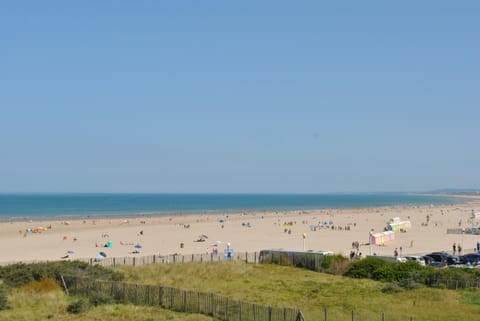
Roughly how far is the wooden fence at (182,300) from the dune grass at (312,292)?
2069mm

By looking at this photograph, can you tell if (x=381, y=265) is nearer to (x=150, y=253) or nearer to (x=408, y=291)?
(x=408, y=291)

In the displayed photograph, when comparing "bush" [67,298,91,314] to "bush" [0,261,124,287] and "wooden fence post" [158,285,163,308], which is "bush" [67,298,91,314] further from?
"bush" [0,261,124,287]

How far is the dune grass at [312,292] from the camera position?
75.5ft

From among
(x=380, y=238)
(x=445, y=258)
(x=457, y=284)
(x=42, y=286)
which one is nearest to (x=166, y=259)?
(x=42, y=286)

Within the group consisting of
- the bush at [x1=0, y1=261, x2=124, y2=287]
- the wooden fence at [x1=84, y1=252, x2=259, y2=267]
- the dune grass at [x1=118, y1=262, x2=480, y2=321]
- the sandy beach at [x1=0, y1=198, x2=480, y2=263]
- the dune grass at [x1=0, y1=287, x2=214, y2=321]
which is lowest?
the sandy beach at [x1=0, y1=198, x2=480, y2=263]

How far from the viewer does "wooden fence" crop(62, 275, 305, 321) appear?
66.5 ft

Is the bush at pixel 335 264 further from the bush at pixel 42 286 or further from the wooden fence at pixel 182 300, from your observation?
the bush at pixel 42 286

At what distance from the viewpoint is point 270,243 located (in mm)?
62250

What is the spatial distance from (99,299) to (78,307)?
170 cm

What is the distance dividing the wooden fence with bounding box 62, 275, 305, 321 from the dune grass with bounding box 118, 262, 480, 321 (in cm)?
207

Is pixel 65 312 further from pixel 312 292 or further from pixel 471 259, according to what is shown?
pixel 471 259

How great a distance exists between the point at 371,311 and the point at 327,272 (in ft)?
43.5

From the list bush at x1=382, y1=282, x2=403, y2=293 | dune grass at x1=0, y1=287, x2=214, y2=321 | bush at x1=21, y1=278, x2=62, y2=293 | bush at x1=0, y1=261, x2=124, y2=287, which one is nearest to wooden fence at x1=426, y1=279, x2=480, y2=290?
bush at x1=382, y1=282, x2=403, y2=293

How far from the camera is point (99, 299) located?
24469mm
